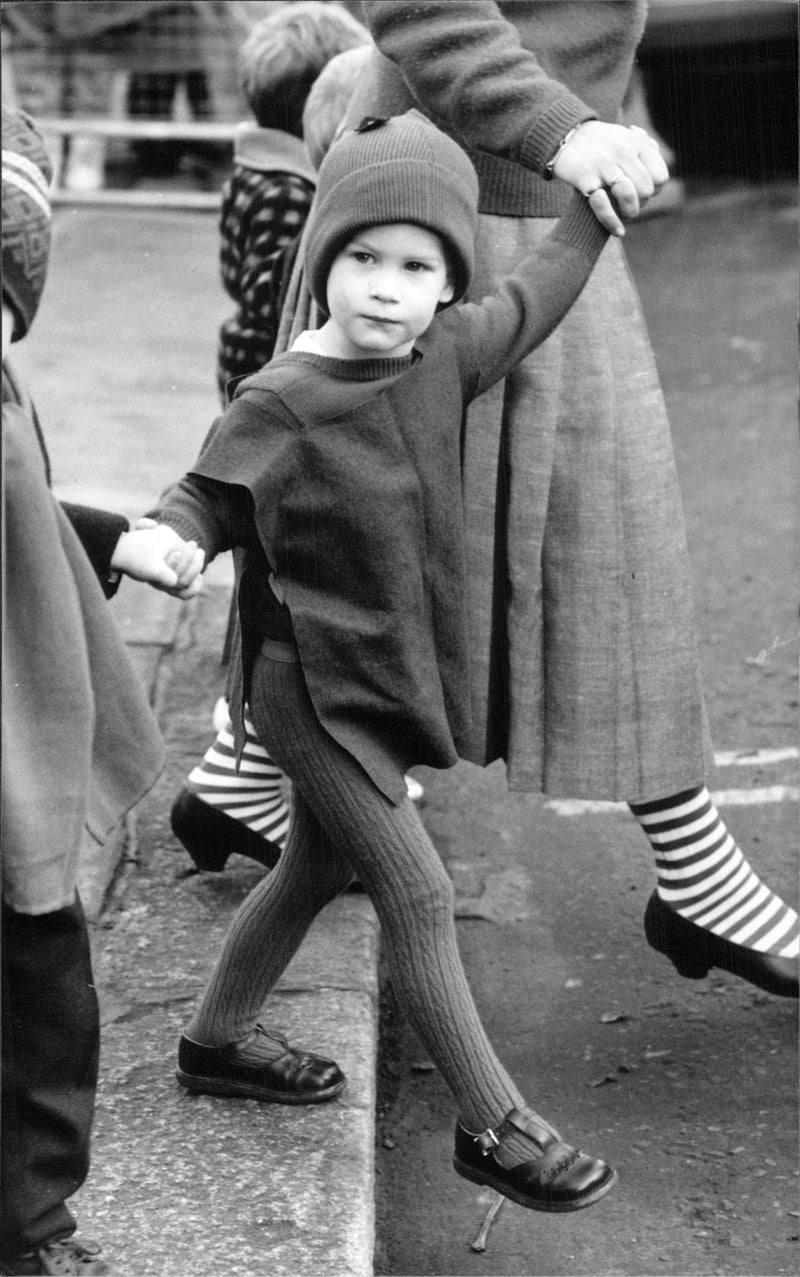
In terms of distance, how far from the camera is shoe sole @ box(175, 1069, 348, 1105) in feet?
8.99

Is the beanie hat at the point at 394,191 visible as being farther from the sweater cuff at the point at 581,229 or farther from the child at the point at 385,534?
the sweater cuff at the point at 581,229

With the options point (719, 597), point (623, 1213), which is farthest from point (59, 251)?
point (623, 1213)

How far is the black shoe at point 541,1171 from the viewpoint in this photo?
2400 millimetres

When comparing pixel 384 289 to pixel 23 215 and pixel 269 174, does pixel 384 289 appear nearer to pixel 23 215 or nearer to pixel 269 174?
pixel 23 215

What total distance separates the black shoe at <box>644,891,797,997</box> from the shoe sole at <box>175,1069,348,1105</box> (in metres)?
0.66

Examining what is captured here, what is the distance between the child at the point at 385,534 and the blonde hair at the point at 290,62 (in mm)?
1475

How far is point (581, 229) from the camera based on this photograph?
254 centimetres

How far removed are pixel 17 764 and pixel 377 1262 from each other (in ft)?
3.58

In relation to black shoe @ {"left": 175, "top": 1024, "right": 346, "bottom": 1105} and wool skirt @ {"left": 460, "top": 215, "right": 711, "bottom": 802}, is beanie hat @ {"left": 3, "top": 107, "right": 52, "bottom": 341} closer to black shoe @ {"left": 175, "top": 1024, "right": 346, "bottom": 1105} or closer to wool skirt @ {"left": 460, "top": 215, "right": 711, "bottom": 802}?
wool skirt @ {"left": 460, "top": 215, "right": 711, "bottom": 802}

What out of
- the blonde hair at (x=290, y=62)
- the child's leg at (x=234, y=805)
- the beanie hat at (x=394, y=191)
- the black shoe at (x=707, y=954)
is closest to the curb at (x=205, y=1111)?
the child's leg at (x=234, y=805)

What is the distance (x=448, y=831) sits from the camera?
404cm

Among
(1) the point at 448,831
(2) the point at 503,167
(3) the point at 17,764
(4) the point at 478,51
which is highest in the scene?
(4) the point at 478,51

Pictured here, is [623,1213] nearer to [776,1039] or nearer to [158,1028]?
[776,1039]

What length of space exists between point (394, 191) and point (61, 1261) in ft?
4.40
